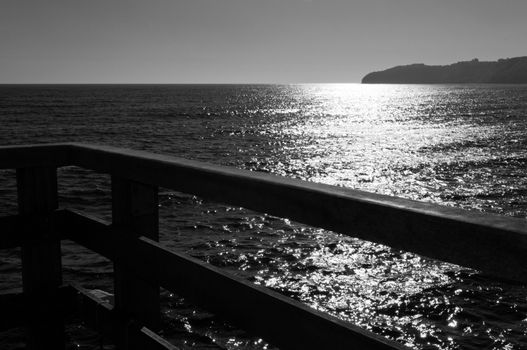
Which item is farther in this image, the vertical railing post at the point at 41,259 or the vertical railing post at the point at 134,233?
the vertical railing post at the point at 41,259

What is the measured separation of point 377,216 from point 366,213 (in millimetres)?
39

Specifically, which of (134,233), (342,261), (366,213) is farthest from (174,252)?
(342,261)

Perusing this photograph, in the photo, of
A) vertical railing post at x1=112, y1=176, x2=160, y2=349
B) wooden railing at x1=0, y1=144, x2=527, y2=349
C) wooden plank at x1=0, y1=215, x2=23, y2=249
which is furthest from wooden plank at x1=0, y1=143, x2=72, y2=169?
vertical railing post at x1=112, y1=176, x2=160, y2=349

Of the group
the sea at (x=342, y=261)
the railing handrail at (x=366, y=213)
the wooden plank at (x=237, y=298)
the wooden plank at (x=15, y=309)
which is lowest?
the sea at (x=342, y=261)

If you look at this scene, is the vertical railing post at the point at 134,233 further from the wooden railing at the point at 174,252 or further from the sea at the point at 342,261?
the sea at the point at 342,261

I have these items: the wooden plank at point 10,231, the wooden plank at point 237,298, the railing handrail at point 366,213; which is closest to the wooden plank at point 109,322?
the wooden plank at point 237,298

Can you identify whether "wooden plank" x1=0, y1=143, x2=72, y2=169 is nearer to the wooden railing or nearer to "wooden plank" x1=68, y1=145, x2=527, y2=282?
the wooden railing

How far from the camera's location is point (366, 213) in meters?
1.58

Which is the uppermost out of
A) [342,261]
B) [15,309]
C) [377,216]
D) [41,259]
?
[377,216]

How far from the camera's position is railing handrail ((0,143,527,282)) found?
1.31 meters

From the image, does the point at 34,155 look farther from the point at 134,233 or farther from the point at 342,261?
the point at 342,261

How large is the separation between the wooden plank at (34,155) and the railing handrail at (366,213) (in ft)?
2.19

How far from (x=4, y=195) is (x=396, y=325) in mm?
16440

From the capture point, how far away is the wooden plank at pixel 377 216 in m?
1.31
